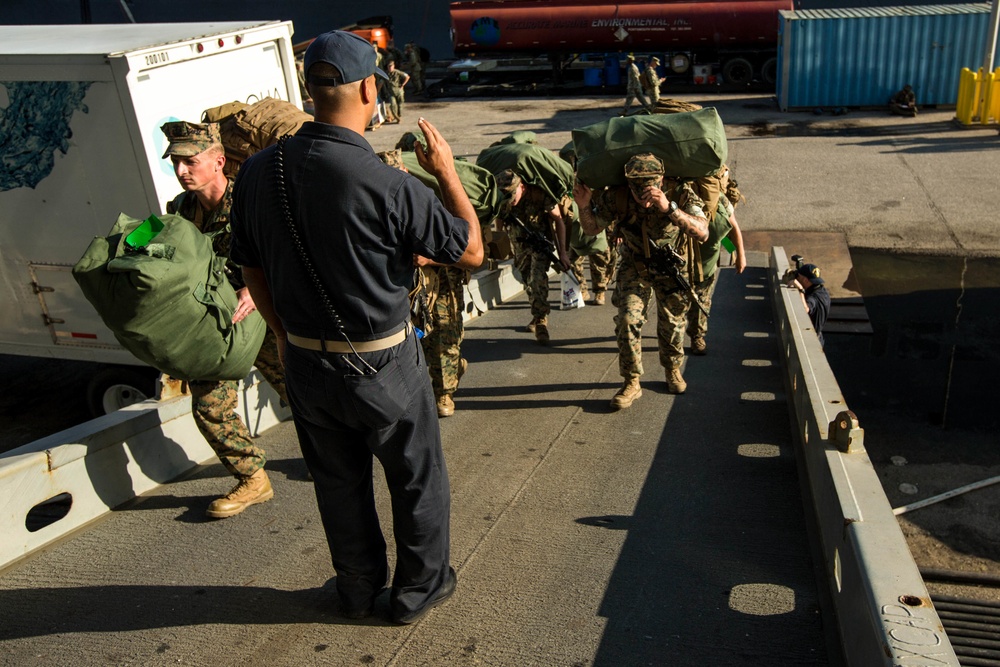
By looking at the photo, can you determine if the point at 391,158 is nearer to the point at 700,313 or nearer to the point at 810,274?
the point at 700,313

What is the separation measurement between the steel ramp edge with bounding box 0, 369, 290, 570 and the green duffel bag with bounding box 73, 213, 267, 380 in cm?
63

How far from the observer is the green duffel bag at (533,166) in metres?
7.02

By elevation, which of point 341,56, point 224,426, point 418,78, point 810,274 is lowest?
point 418,78

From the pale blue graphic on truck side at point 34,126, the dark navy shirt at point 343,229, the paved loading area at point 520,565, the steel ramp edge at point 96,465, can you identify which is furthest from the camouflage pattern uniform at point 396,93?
the dark navy shirt at point 343,229

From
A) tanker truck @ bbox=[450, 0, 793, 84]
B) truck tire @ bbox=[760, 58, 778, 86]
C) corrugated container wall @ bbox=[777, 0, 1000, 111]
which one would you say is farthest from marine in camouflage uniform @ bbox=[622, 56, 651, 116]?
truck tire @ bbox=[760, 58, 778, 86]

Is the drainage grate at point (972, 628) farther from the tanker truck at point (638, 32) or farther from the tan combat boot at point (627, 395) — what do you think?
the tanker truck at point (638, 32)

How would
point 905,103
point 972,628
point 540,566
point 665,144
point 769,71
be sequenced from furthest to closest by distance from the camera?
point 769,71, point 905,103, point 665,144, point 972,628, point 540,566

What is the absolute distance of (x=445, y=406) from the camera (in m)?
5.61

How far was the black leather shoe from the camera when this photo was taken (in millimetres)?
3287

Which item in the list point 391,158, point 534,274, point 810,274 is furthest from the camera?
point 534,274

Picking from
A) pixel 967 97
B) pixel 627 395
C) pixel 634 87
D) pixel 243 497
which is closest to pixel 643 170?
pixel 627 395

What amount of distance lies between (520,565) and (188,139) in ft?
8.07

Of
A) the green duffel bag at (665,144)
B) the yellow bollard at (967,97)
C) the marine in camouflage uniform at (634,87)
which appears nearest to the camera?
the green duffel bag at (665,144)

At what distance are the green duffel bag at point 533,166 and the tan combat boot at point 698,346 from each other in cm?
164
